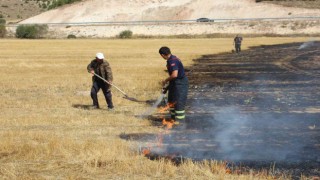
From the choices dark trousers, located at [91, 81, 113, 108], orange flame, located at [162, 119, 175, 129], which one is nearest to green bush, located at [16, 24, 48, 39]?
dark trousers, located at [91, 81, 113, 108]

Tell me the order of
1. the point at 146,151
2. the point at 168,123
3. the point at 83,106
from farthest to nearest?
the point at 83,106 → the point at 168,123 → the point at 146,151

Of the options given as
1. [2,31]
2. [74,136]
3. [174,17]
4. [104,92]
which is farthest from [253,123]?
[174,17]

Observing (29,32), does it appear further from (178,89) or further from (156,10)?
(178,89)

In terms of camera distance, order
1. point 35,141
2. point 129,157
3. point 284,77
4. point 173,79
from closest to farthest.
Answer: point 129,157 < point 35,141 < point 173,79 < point 284,77

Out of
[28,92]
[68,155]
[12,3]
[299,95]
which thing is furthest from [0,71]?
[12,3]

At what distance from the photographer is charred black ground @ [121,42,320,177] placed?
8773 mm

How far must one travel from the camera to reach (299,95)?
653 inches

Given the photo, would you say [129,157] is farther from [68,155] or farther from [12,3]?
[12,3]

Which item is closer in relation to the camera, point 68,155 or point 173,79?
point 68,155

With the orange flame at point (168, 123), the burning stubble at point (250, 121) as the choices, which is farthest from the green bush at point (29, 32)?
the orange flame at point (168, 123)

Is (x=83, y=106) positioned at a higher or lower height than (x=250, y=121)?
higher

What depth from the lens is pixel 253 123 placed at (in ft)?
38.6

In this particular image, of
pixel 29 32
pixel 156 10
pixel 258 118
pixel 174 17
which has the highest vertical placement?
pixel 156 10

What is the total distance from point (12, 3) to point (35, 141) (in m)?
152
